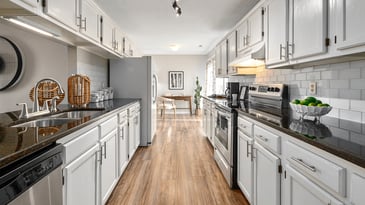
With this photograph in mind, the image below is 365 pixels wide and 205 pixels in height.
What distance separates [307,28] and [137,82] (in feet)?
11.2

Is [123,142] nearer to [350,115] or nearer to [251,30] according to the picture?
[251,30]

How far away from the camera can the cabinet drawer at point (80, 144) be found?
4.62ft

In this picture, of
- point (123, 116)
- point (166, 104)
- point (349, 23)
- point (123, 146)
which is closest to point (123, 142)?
point (123, 146)

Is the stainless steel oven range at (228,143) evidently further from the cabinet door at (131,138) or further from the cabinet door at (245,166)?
the cabinet door at (131,138)

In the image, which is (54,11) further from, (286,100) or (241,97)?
(241,97)

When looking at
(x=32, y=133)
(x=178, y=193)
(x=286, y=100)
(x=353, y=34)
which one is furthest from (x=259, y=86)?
(x=32, y=133)

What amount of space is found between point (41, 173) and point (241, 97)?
3.58m

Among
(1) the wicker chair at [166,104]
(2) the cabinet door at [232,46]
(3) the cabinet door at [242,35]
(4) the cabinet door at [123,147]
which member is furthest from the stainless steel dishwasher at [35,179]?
(1) the wicker chair at [166,104]

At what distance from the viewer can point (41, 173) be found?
107cm

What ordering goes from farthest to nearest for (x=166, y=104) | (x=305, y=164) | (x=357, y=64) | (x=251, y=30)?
(x=166, y=104), (x=251, y=30), (x=357, y=64), (x=305, y=164)

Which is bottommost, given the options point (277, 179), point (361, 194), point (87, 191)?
point (87, 191)

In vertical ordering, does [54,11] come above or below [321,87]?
above

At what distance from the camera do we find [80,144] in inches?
62.9

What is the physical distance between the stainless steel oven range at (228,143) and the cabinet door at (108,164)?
1.24m
